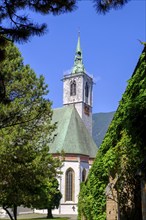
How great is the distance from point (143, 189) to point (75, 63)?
70113 millimetres

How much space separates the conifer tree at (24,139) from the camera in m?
17.0

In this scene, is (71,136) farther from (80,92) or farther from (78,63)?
(78,63)

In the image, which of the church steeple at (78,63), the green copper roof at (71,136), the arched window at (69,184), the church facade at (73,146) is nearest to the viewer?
the church facade at (73,146)

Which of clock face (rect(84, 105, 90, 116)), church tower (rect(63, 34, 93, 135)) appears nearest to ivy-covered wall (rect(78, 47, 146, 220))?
church tower (rect(63, 34, 93, 135))

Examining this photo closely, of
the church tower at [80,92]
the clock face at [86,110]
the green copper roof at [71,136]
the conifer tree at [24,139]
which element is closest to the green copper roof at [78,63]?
the church tower at [80,92]

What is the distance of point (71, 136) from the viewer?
53719 mm

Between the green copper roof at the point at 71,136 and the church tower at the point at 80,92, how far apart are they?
8746 millimetres

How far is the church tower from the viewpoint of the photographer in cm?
6756

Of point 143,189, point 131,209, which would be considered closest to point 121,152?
point 131,209

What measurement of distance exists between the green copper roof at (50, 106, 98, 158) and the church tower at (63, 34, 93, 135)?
8746 mm

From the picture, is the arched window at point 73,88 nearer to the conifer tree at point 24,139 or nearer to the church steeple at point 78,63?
the church steeple at point 78,63

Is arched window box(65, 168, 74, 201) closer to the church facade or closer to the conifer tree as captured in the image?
the church facade

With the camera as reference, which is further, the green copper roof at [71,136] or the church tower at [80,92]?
the church tower at [80,92]

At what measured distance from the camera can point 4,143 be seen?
16547mm
